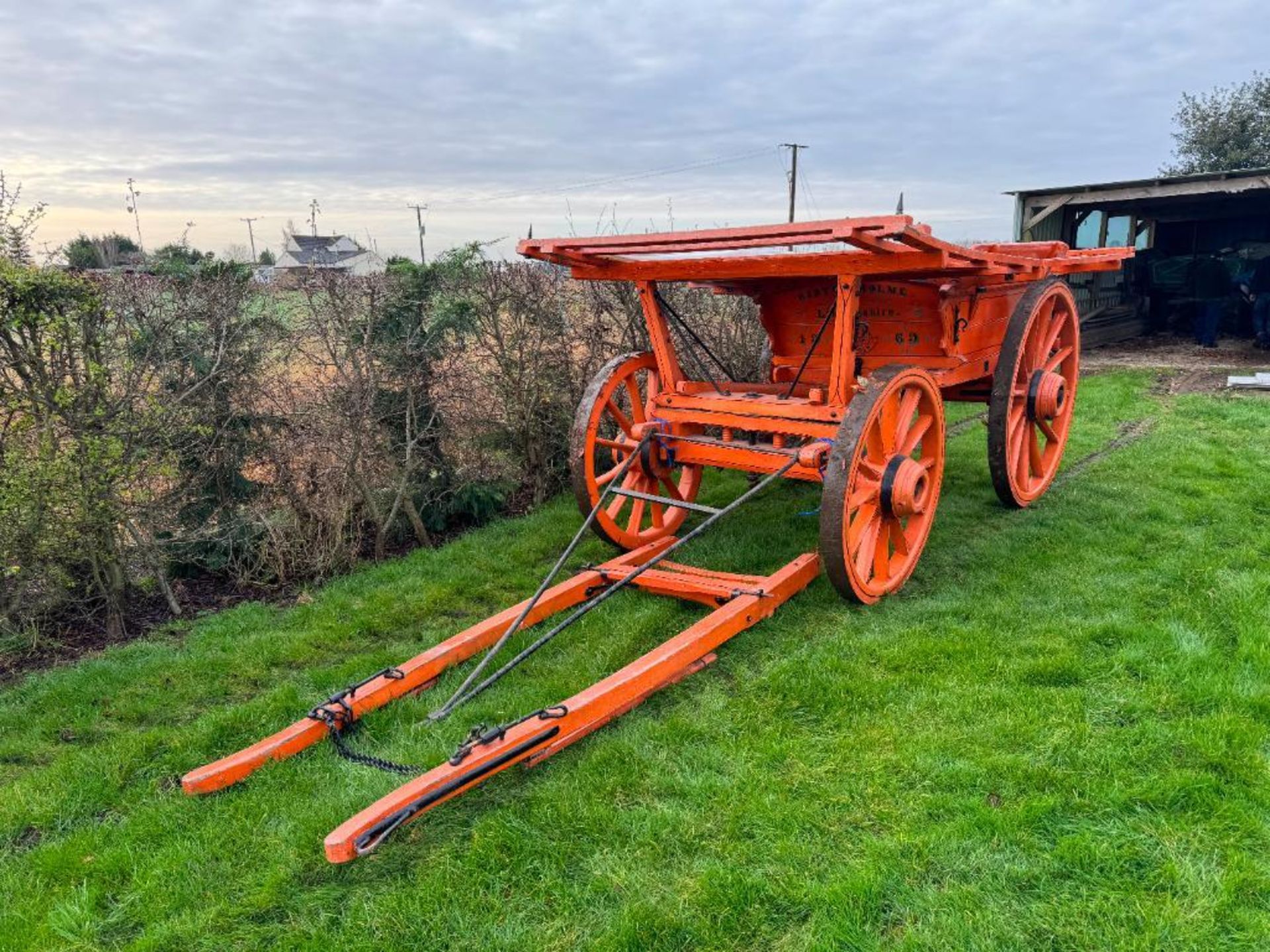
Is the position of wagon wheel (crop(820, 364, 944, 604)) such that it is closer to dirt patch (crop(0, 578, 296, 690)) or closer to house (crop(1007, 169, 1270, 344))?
dirt patch (crop(0, 578, 296, 690))

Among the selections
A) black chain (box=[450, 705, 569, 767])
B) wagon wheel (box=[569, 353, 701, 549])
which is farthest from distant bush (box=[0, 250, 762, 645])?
black chain (box=[450, 705, 569, 767])

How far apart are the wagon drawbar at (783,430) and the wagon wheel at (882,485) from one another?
0.03 ft

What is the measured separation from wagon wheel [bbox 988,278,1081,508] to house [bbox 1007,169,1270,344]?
8499mm

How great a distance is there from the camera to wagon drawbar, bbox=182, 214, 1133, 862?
9.90 feet

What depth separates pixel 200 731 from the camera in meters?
3.37

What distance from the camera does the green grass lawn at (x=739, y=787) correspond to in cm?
232

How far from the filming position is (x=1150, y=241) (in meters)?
17.0

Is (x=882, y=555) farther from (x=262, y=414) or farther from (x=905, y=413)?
(x=262, y=414)

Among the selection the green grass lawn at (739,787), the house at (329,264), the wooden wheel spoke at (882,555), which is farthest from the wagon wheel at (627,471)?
the house at (329,264)

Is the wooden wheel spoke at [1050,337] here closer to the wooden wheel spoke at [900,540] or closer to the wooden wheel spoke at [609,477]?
the wooden wheel spoke at [900,540]

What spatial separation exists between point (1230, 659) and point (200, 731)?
13.8 feet

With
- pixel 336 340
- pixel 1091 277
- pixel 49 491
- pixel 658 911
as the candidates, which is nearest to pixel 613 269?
pixel 336 340

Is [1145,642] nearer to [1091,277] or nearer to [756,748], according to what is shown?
[756,748]

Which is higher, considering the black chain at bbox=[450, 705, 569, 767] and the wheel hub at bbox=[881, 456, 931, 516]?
the wheel hub at bbox=[881, 456, 931, 516]
